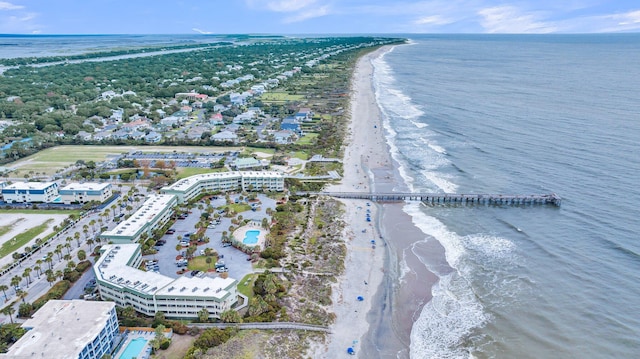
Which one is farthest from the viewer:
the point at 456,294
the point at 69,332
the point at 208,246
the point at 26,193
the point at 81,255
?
the point at 26,193

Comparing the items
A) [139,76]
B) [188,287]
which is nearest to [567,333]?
[188,287]

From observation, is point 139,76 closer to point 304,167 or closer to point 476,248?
point 304,167

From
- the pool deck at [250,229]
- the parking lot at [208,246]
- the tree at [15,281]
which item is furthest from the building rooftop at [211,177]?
the tree at [15,281]

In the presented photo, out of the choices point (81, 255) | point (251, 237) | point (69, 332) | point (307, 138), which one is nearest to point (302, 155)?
point (307, 138)

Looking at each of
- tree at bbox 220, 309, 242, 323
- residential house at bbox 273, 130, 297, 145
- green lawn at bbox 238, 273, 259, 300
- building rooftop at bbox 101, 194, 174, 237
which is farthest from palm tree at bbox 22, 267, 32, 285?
residential house at bbox 273, 130, 297, 145

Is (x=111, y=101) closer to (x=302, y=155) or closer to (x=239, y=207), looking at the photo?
(x=302, y=155)

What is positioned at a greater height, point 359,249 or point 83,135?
A: point 83,135

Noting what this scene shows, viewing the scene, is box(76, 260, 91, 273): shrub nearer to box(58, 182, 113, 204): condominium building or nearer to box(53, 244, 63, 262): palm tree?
box(53, 244, 63, 262): palm tree
